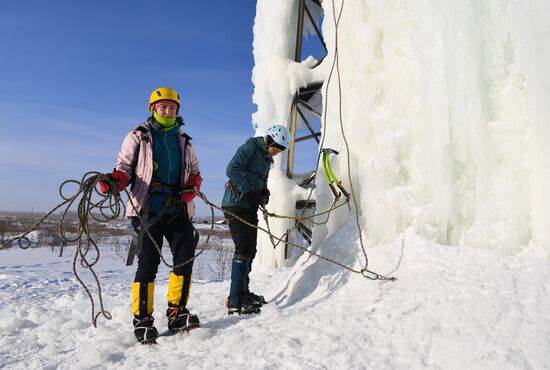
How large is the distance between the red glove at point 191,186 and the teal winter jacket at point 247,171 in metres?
0.36

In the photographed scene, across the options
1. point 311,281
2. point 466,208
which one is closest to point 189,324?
point 311,281

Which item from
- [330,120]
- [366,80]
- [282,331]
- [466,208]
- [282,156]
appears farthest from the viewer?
→ [282,156]

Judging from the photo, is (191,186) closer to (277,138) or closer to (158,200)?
(158,200)

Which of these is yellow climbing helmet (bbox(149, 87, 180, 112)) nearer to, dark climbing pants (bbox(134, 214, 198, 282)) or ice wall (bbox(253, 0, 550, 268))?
dark climbing pants (bbox(134, 214, 198, 282))

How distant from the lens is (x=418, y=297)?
2256 mm

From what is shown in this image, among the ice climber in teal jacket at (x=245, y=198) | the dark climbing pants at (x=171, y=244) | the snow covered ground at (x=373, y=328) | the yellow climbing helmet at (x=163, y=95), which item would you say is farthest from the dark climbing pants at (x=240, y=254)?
the yellow climbing helmet at (x=163, y=95)

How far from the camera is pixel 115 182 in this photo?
7.86 feet

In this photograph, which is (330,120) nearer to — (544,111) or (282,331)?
(544,111)

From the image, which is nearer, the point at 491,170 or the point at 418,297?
the point at 418,297

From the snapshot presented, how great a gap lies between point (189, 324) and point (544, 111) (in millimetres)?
2603

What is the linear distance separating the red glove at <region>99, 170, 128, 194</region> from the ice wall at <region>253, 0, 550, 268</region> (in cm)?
194

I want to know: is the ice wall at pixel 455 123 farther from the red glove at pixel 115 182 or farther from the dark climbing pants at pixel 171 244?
the red glove at pixel 115 182

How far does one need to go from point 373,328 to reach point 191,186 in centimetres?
155

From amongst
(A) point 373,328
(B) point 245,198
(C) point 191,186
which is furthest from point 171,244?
(A) point 373,328
